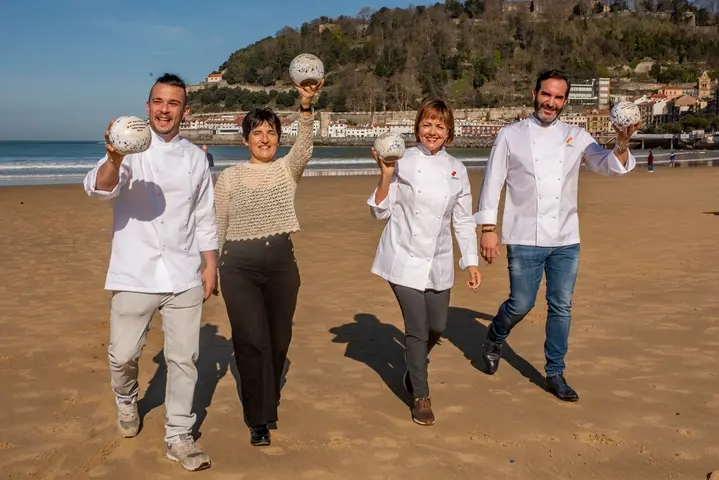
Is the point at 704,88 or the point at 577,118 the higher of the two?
the point at 704,88

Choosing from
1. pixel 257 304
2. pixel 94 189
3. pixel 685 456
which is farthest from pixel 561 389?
pixel 94 189

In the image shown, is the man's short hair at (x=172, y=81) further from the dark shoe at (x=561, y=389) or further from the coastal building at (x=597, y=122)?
the coastal building at (x=597, y=122)

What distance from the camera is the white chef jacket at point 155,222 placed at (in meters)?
3.17

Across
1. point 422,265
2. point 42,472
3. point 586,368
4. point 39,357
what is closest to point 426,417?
point 422,265

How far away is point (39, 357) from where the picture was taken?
200 inches

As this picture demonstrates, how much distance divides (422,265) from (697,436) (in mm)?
1769

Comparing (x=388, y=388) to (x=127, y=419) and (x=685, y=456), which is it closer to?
(x=127, y=419)

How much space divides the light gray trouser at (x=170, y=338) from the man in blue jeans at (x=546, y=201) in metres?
1.90

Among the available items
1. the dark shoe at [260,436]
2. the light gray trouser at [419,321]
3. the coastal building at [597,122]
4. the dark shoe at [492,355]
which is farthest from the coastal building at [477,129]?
the dark shoe at [260,436]

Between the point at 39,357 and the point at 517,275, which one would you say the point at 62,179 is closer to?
the point at 39,357

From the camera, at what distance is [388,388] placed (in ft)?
14.8

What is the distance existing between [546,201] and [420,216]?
92cm

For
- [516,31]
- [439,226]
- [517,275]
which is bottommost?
[517,275]

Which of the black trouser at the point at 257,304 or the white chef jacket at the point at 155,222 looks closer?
the white chef jacket at the point at 155,222
